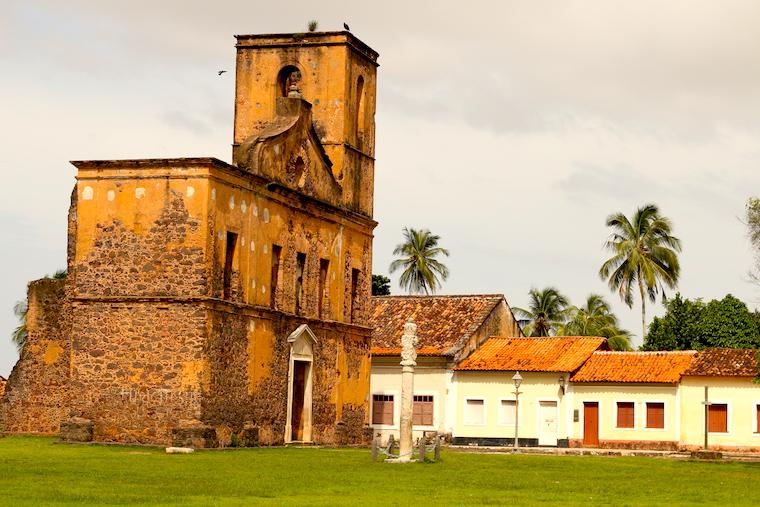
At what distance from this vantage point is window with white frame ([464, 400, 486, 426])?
49.6 metres

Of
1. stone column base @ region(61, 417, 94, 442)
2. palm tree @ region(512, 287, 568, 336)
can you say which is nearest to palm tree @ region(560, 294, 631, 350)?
palm tree @ region(512, 287, 568, 336)

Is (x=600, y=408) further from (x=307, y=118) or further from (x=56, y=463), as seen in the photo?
(x=56, y=463)

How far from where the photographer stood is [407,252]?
7219 centimetres

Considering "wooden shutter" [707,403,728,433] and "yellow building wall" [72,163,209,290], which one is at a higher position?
"yellow building wall" [72,163,209,290]

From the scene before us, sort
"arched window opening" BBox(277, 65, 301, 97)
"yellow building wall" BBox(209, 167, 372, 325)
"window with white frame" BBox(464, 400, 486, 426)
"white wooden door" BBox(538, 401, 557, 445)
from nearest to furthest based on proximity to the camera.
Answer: "yellow building wall" BBox(209, 167, 372, 325) < "arched window opening" BBox(277, 65, 301, 97) < "white wooden door" BBox(538, 401, 557, 445) < "window with white frame" BBox(464, 400, 486, 426)

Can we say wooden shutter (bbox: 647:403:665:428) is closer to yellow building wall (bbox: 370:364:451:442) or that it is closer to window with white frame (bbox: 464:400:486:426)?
window with white frame (bbox: 464:400:486:426)

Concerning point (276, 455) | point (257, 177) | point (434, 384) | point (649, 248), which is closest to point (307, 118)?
point (257, 177)

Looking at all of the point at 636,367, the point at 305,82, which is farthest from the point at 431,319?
the point at 305,82

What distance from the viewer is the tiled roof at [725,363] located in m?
45.8

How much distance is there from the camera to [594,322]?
66.4m

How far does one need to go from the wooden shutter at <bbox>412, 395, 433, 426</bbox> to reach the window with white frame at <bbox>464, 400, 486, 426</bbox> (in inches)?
50.8

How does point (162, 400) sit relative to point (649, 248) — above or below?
below

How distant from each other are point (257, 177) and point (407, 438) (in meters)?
8.53

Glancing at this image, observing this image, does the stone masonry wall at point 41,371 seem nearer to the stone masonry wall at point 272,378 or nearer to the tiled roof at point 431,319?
the stone masonry wall at point 272,378
